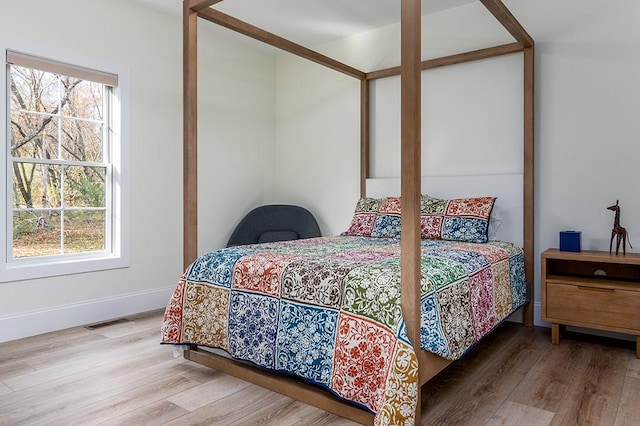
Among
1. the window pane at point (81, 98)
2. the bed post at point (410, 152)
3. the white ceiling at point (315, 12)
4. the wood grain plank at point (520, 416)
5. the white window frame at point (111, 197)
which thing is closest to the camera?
the bed post at point (410, 152)

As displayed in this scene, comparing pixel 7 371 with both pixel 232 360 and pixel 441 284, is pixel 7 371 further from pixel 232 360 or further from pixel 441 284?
pixel 441 284

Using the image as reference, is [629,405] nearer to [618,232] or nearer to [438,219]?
[618,232]

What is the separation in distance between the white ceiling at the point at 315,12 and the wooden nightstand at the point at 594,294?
234 centimetres

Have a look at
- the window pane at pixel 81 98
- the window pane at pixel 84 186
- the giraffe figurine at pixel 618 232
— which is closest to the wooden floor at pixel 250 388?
the giraffe figurine at pixel 618 232

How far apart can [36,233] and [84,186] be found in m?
0.53

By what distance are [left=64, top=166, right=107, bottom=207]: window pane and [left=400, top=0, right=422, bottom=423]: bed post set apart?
9.60ft

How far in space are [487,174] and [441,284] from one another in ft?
6.27

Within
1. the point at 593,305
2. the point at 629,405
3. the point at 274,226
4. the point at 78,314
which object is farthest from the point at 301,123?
the point at 629,405

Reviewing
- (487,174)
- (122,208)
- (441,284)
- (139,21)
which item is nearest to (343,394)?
(441,284)

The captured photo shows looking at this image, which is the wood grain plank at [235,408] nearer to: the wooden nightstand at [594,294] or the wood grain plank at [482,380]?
the wood grain plank at [482,380]

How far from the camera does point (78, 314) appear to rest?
352 cm

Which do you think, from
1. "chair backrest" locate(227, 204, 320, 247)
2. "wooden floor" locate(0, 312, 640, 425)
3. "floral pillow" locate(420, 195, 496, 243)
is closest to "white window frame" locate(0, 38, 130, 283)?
"wooden floor" locate(0, 312, 640, 425)

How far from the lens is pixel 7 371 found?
8.41 ft

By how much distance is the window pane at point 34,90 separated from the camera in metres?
3.28
